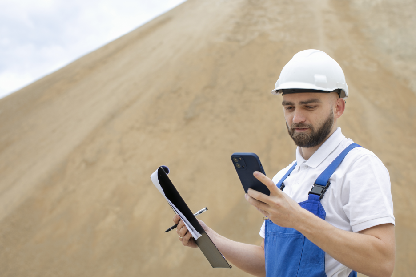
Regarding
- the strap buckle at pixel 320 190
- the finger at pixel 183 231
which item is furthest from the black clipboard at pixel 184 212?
the strap buckle at pixel 320 190

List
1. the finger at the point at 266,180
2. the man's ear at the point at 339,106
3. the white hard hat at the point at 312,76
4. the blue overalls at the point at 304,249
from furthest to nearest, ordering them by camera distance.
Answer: the man's ear at the point at 339,106 → the white hard hat at the point at 312,76 → the blue overalls at the point at 304,249 → the finger at the point at 266,180

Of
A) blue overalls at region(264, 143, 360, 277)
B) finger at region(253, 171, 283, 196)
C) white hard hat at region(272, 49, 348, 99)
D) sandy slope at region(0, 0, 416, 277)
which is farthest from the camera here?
sandy slope at region(0, 0, 416, 277)

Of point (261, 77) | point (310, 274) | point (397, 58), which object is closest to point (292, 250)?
point (310, 274)

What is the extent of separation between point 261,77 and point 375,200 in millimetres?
7114

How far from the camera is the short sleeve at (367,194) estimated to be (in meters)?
1.16

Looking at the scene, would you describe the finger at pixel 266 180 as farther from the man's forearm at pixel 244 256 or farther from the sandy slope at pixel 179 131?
the sandy slope at pixel 179 131

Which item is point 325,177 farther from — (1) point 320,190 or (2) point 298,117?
(2) point 298,117

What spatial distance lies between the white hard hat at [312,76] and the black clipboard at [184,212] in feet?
2.35

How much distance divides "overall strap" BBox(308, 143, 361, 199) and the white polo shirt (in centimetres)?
2

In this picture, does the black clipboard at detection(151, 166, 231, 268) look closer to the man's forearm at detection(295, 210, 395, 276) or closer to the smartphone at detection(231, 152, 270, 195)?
the smartphone at detection(231, 152, 270, 195)

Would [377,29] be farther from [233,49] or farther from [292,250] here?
[292,250]

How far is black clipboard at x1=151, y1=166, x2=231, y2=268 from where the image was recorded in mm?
1465

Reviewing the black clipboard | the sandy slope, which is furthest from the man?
the sandy slope

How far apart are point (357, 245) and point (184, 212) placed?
2.60 ft
